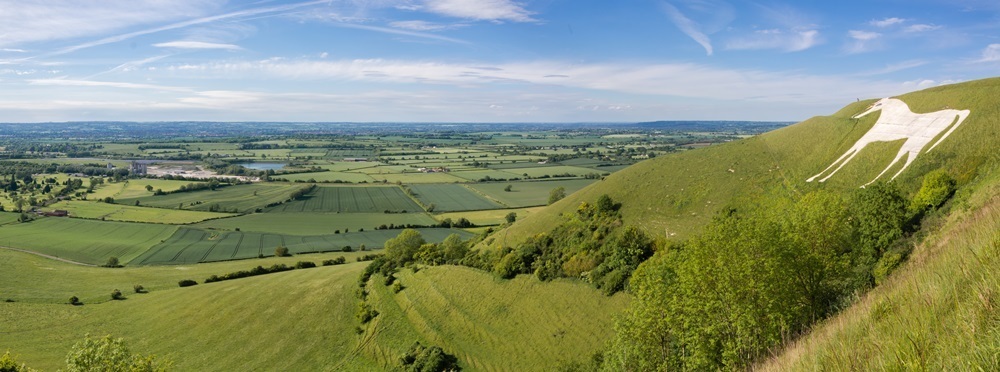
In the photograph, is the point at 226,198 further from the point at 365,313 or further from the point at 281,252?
the point at 365,313

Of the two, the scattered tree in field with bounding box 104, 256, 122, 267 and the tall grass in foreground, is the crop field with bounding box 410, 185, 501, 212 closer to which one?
the scattered tree in field with bounding box 104, 256, 122, 267

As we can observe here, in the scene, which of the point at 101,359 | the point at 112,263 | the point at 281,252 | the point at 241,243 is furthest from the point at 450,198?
the point at 101,359

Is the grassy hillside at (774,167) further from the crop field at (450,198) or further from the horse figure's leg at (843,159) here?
the crop field at (450,198)

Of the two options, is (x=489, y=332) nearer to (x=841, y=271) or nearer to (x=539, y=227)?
(x=539, y=227)

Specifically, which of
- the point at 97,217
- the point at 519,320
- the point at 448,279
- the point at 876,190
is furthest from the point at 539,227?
the point at 97,217

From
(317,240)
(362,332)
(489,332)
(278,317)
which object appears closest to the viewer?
(489,332)

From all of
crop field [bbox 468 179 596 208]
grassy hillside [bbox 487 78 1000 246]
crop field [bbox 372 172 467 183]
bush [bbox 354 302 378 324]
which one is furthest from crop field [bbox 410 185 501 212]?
bush [bbox 354 302 378 324]
